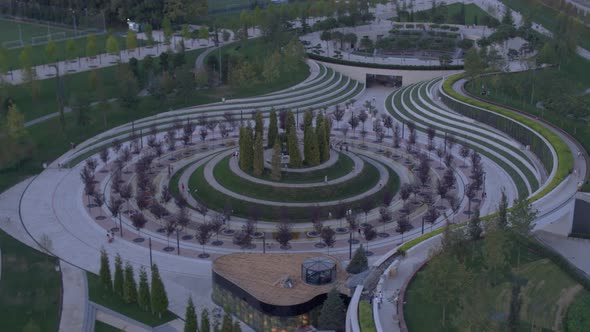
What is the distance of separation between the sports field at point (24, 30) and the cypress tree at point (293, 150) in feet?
190

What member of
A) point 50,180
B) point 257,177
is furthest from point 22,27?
point 257,177

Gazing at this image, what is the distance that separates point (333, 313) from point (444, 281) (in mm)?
6087

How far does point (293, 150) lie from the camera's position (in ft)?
176

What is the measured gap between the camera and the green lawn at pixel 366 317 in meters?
32.8

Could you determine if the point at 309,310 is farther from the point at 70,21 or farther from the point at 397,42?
the point at 70,21

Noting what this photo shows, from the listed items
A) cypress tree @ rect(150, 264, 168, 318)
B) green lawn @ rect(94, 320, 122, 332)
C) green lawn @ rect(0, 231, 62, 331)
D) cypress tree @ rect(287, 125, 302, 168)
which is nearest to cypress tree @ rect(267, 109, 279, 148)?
cypress tree @ rect(287, 125, 302, 168)

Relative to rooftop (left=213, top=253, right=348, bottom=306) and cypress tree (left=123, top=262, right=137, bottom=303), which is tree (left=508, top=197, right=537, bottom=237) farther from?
cypress tree (left=123, top=262, right=137, bottom=303)

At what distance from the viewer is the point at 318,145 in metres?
54.5

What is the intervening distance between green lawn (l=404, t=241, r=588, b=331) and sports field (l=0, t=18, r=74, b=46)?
77751 millimetres

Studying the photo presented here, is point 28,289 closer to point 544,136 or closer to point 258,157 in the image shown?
point 258,157

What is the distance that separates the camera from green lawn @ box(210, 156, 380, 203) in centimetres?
5156

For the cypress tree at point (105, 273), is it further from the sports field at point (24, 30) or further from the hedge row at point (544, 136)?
the sports field at point (24, 30)

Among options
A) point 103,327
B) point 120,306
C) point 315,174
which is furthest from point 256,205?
point 103,327

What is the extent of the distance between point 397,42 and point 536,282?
66.2 meters
